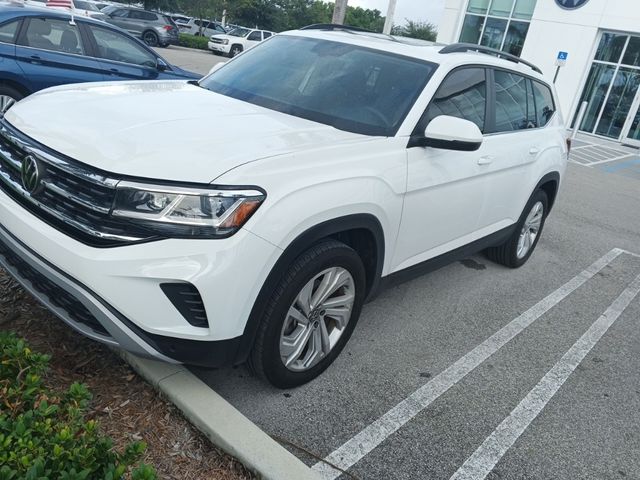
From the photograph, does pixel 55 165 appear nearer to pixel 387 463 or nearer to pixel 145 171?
pixel 145 171

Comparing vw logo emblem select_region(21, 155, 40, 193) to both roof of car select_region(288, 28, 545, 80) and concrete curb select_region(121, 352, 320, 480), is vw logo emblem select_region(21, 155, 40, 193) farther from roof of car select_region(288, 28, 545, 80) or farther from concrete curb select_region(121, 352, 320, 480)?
roof of car select_region(288, 28, 545, 80)

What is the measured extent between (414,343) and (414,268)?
1.77ft

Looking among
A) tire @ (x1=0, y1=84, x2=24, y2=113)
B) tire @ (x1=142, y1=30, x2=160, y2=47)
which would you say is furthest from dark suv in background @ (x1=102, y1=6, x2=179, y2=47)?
tire @ (x1=0, y1=84, x2=24, y2=113)

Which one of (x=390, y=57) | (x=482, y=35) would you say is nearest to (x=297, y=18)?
(x=482, y=35)

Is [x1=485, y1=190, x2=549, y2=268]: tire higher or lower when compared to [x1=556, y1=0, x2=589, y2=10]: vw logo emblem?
lower

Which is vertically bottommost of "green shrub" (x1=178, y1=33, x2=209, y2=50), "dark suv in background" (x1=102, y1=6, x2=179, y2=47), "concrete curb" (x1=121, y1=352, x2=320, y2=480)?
"green shrub" (x1=178, y1=33, x2=209, y2=50)

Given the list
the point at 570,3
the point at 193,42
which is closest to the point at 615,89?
the point at 570,3

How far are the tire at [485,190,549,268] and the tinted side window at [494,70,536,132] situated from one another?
73cm

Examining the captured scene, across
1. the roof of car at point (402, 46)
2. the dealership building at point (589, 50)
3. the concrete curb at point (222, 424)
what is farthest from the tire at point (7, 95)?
the dealership building at point (589, 50)

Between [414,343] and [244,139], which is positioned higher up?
[244,139]

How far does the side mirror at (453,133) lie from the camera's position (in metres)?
3.16

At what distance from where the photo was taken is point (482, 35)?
77.9 ft

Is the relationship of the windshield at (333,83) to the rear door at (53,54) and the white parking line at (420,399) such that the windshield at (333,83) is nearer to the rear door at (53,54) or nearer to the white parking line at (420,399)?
the white parking line at (420,399)

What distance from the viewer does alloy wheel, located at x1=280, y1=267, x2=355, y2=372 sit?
2829 mm
